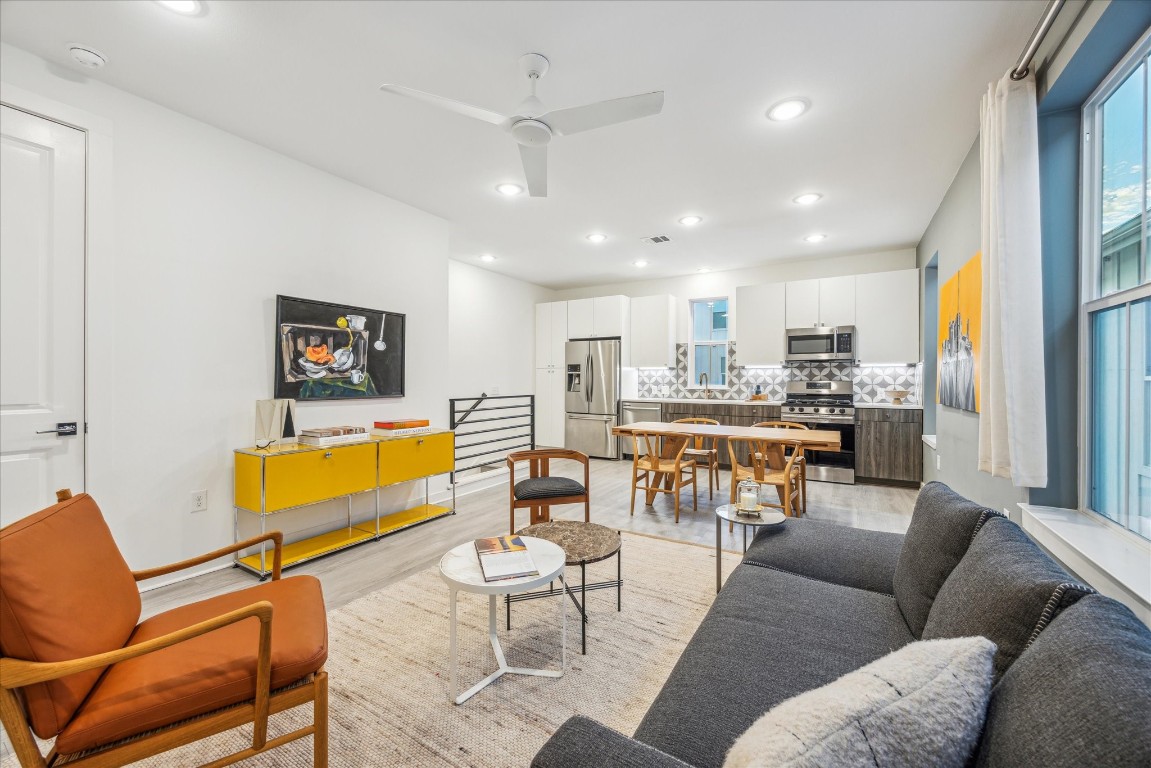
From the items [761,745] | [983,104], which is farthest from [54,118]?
[983,104]

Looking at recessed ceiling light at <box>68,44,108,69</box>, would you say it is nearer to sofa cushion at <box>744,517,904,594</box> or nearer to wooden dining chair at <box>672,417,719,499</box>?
sofa cushion at <box>744,517,904,594</box>

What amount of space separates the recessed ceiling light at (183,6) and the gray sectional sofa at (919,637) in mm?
2912

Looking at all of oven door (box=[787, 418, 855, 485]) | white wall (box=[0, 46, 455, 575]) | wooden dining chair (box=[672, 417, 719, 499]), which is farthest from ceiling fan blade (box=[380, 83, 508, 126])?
oven door (box=[787, 418, 855, 485])

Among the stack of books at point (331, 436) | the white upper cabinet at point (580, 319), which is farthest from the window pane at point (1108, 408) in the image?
the white upper cabinet at point (580, 319)

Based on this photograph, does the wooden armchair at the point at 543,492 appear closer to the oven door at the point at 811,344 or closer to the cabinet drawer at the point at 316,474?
the cabinet drawer at the point at 316,474

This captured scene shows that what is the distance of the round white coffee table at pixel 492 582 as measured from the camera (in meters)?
1.70

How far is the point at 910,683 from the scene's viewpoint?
0.72 meters

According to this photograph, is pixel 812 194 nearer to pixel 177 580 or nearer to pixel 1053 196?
pixel 1053 196

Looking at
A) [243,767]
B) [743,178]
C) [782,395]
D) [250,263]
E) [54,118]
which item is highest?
[743,178]

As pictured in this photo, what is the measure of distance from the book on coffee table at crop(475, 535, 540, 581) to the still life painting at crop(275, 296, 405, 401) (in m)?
2.14

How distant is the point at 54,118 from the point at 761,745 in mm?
3777

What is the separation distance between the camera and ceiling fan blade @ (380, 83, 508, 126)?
6.51 ft

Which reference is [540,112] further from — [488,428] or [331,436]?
[488,428]

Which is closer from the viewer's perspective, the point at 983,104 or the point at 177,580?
the point at 983,104
